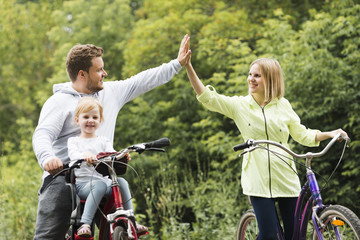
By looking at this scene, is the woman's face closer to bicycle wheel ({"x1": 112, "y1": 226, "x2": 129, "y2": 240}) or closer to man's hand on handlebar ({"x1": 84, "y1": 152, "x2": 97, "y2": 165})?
man's hand on handlebar ({"x1": 84, "y1": 152, "x2": 97, "y2": 165})

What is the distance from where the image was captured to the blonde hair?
3738 millimetres

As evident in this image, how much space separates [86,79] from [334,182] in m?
5.06

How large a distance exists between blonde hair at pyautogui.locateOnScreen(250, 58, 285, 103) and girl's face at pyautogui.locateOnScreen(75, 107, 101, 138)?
123 centimetres

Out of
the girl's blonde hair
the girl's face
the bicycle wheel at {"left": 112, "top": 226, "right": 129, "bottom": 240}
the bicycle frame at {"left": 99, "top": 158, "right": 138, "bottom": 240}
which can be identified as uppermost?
the girl's blonde hair

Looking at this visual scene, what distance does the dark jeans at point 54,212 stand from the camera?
11.4ft

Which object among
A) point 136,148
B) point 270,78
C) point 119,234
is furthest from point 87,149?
point 270,78

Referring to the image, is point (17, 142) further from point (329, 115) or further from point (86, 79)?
point (86, 79)

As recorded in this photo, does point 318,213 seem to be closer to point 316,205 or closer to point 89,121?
point 316,205

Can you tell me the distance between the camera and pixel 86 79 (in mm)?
3611

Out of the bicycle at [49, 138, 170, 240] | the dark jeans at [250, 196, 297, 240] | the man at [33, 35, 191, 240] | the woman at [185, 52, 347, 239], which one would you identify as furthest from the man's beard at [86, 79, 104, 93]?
the dark jeans at [250, 196, 297, 240]

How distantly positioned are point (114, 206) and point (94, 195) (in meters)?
0.15

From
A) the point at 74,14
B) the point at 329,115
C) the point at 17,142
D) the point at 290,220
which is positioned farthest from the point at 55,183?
the point at 17,142

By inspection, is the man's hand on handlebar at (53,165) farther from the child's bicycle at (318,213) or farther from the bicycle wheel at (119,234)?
the child's bicycle at (318,213)

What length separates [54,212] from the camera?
11.4 ft
